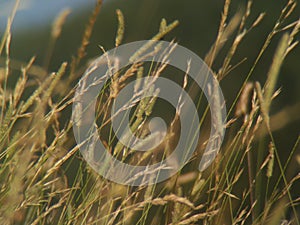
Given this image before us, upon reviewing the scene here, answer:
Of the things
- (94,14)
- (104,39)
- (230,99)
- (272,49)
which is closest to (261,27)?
(272,49)

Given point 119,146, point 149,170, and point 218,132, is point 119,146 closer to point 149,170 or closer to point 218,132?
point 149,170

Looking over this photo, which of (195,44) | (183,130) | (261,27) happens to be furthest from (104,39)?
(183,130)

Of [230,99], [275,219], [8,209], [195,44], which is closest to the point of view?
[8,209]

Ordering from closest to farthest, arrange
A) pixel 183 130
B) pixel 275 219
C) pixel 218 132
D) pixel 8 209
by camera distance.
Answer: pixel 8 209
pixel 275 219
pixel 218 132
pixel 183 130

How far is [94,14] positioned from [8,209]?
480 millimetres

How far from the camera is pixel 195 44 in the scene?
28.5 ft

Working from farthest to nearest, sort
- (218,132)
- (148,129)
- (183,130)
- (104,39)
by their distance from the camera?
(104,39) < (183,130) < (148,129) < (218,132)

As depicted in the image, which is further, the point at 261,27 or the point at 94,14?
the point at 261,27

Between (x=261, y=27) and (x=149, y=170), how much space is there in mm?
6568

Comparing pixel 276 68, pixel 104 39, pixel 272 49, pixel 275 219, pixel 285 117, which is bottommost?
pixel 104 39

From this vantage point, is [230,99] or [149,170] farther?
[230,99]

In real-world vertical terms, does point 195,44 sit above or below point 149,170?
below

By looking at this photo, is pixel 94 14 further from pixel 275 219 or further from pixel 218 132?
pixel 275 219

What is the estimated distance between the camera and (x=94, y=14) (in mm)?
1370
